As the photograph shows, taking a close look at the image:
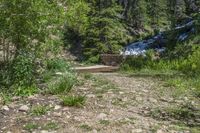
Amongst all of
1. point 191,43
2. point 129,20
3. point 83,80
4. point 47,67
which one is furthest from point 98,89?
point 129,20

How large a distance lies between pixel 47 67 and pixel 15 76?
7.97 feet

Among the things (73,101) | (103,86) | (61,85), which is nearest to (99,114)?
(73,101)

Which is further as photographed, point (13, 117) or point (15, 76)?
point (15, 76)

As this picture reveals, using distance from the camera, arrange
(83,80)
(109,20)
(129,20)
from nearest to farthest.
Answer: (83,80)
(109,20)
(129,20)

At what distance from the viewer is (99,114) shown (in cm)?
941

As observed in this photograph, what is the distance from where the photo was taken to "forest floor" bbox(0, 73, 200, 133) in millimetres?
8641

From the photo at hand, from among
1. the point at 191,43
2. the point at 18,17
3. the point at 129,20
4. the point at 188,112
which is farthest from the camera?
the point at 129,20

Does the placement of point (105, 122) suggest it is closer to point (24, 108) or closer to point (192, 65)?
point (24, 108)

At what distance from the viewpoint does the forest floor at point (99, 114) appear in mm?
8641

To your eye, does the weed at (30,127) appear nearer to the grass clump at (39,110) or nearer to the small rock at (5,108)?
the grass clump at (39,110)

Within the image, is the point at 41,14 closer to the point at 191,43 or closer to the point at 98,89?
the point at 98,89

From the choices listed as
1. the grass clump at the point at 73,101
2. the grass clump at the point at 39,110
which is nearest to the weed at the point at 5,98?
the grass clump at the point at 39,110

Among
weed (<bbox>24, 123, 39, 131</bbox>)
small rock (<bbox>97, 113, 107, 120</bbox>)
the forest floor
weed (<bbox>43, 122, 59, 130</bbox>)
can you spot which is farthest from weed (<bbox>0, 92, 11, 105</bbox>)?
small rock (<bbox>97, 113, 107, 120</bbox>)

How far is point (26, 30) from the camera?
36.3 feet
